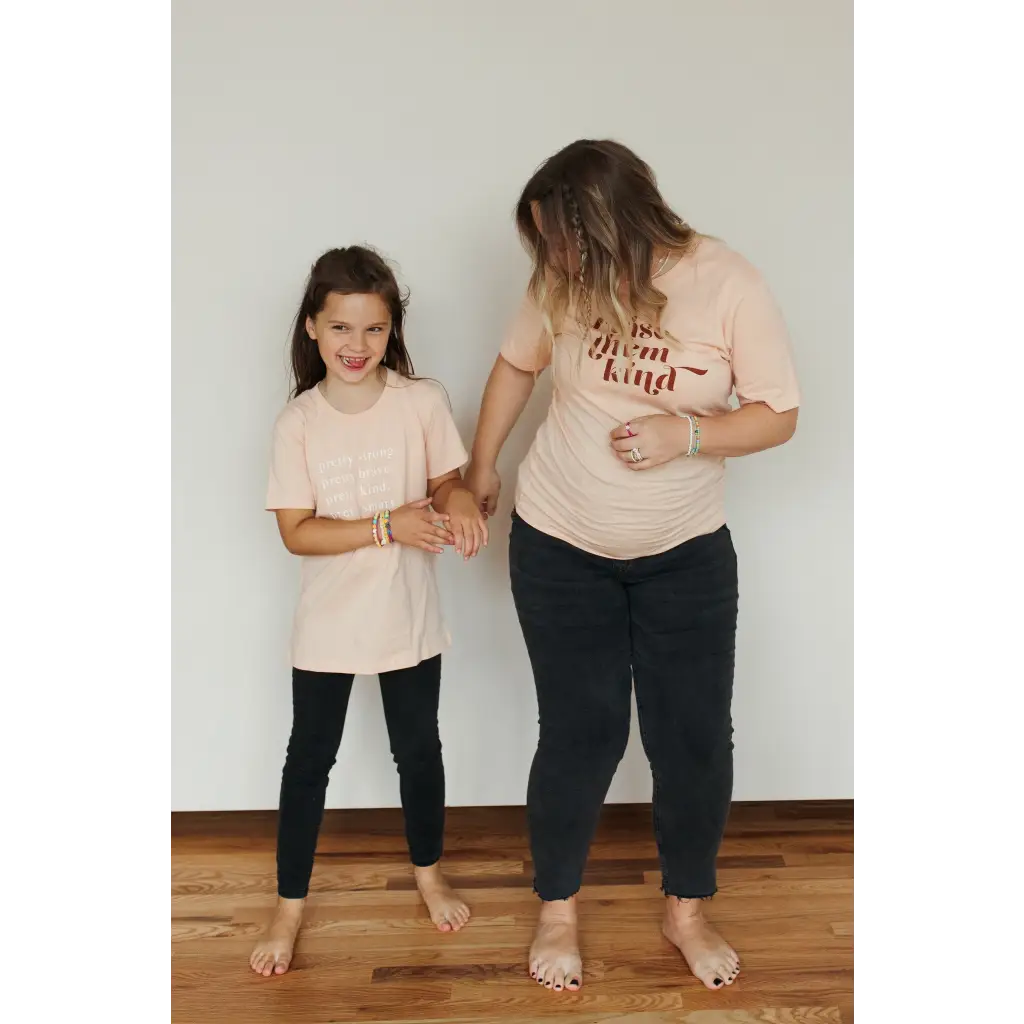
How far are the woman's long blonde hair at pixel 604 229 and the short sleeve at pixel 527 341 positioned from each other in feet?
0.39

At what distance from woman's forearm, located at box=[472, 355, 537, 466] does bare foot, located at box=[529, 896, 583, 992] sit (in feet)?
2.39

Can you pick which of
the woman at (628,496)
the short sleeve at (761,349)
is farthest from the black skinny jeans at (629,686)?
the short sleeve at (761,349)

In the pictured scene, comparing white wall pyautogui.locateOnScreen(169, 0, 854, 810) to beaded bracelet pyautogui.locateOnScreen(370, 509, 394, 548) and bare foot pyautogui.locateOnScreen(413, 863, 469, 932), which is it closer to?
bare foot pyautogui.locateOnScreen(413, 863, 469, 932)

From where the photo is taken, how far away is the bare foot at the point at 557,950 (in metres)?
1.32

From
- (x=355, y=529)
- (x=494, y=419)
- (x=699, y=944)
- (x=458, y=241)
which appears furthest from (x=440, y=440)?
(x=699, y=944)

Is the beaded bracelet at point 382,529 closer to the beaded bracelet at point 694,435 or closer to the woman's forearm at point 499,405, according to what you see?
the woman's forearm at point 499,405

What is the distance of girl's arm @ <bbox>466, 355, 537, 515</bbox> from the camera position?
1.41 m

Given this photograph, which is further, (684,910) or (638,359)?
(684,910)

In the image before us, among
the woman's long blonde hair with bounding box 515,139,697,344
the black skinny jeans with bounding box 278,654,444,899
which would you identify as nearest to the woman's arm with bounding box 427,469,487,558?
the black skinny jeans with bounding box 278,654,444,899

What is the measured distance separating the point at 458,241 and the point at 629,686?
88 centimetres

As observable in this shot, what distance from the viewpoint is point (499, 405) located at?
142 cm

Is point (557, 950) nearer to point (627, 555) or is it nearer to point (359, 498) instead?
point (627, 555)
